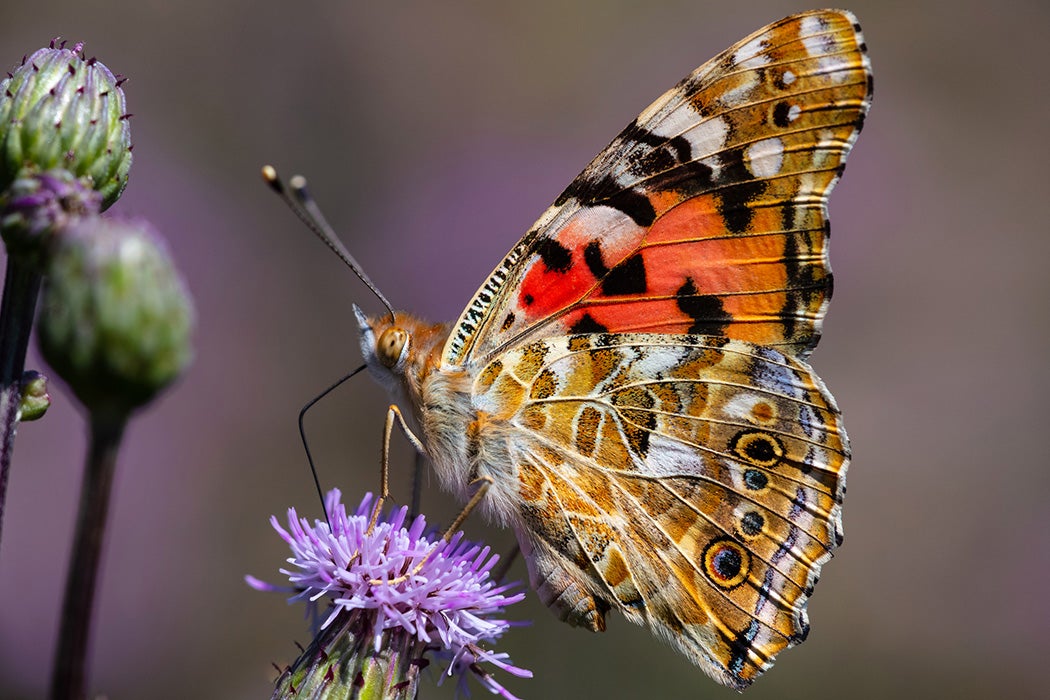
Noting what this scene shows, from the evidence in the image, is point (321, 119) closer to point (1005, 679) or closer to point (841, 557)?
point (841, 557)

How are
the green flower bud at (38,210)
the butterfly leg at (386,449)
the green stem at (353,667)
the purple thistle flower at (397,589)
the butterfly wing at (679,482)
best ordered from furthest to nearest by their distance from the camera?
the butterfly wing at (679,482), the butterfly leg at (386,449), the purple thistle flower at (397,589), the green stem at (353,667), the green flower bud at (38,210)

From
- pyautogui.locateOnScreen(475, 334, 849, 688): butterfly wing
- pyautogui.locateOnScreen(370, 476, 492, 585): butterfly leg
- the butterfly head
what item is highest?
the butterfly head

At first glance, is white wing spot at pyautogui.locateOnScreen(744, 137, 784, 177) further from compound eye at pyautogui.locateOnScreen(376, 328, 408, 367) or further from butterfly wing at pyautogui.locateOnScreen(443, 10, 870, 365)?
compound eye at pyautogui.locateOnScreen(376, 328, 408, 367)

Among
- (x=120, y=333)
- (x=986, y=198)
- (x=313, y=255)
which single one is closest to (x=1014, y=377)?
(x=986, y=198)

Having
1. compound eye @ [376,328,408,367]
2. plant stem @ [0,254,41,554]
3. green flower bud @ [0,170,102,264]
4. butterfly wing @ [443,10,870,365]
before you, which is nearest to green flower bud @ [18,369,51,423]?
plant stem @ [0,254,41,554]

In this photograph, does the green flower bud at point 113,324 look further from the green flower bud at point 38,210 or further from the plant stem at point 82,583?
the green flower bud at point 38,210

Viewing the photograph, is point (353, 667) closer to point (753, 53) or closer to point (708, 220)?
point (708, 220)

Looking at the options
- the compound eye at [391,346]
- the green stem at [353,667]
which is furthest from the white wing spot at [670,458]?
the green stem at [353,667]
